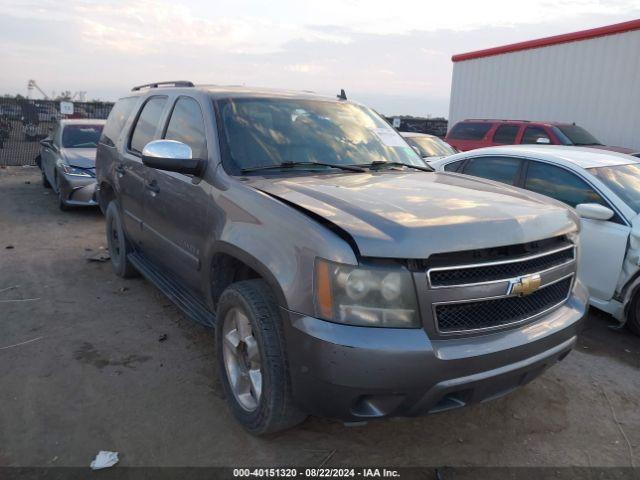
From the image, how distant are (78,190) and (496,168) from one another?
671 cm

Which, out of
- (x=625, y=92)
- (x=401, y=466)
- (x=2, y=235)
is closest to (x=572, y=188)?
(x=401, y=466)

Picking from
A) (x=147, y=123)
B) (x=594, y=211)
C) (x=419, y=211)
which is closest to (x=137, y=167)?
(x=147, y=123)

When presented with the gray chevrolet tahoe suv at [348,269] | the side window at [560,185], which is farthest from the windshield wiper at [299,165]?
the side window at [560,185]

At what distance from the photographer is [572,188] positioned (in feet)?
16.1

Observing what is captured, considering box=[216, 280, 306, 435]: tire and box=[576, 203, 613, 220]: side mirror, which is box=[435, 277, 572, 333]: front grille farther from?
box=[576, 203, 613, 220]: side mirror

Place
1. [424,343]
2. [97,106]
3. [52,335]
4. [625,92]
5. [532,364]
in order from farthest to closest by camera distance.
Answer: [97,106], [625,92], [52,335], [532,364], [424,343]

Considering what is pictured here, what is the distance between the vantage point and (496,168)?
5.69 meters

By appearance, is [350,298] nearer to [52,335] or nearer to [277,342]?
[277,342]

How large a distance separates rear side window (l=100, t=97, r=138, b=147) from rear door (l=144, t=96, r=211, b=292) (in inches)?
53.7

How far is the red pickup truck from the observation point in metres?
11.1

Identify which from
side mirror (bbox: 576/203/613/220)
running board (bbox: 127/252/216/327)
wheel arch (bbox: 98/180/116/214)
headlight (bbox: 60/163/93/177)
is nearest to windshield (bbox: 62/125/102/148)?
headlight (bbox: 60/163/93/177)

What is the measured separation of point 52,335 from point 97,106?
1706cm

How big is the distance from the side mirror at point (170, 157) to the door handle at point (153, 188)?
2.59 ft

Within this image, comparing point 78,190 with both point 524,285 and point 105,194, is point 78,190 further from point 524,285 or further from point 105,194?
point 524,285
